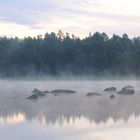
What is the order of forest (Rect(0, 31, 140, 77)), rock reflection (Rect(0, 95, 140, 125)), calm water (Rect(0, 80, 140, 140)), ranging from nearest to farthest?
calm water (Rect(0, 80, 140, 140)), rock reflection (Rect(0, 95, 140, 125)), forest (Rect(0, 31, 140, 77))

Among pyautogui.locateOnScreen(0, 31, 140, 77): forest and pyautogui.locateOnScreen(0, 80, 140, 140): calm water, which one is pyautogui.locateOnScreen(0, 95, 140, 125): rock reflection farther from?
pyautogui.locateOnScreen(0, 31, 140, 77): forest

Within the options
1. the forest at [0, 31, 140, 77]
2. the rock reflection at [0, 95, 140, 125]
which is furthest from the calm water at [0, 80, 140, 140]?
the forest at [0, 31, 140, 77]

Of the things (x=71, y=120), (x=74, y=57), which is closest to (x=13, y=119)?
(x=71, y=120)

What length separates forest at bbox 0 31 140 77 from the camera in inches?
2182

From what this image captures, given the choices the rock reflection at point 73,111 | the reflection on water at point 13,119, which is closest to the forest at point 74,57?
the rock reflection at point 73,111

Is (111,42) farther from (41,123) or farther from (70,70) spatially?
(41,123)

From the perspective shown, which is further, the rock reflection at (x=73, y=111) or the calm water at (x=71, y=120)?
the rock reflection at (x=73, y=111)

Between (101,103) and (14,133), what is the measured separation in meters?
9.59

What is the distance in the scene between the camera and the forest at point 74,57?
182 feet

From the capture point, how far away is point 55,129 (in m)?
14.2

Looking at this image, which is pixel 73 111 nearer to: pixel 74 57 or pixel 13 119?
pixel 13 119

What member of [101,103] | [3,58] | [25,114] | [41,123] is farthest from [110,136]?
[3,58]

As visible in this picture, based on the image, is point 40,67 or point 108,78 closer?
point 108,78

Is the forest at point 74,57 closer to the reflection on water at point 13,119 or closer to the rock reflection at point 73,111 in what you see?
the rock reflection at point 73,111
